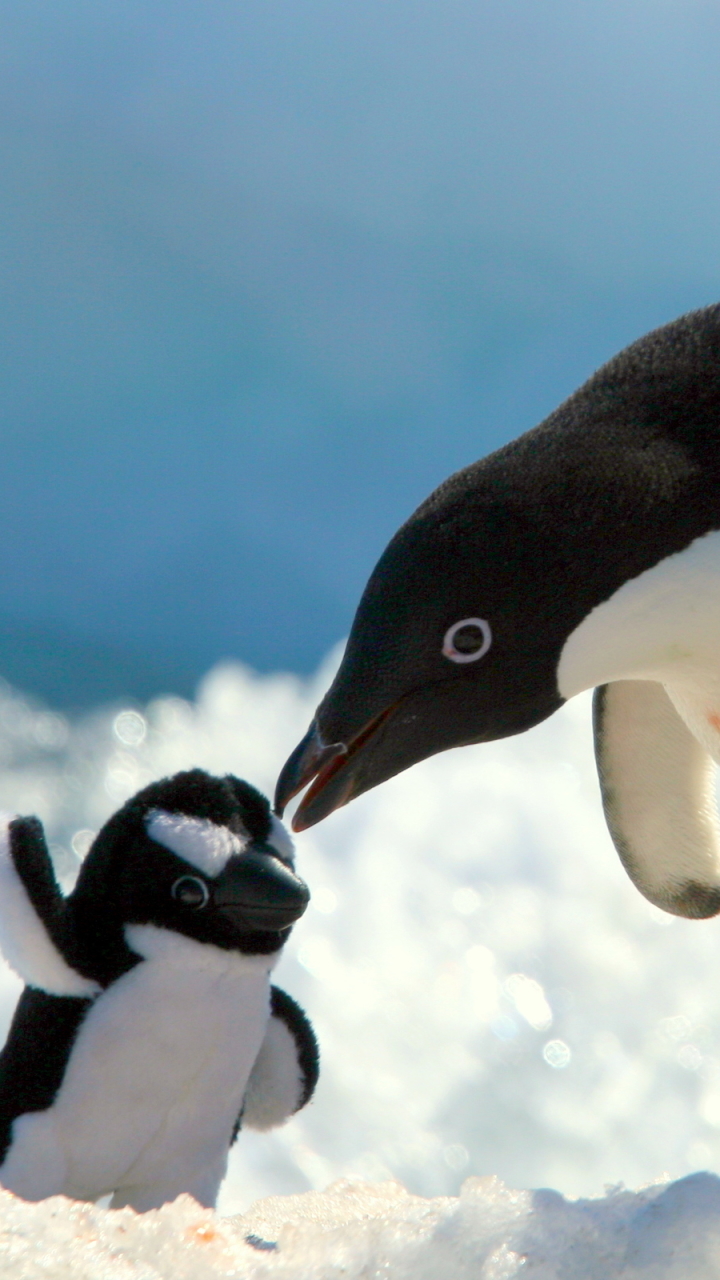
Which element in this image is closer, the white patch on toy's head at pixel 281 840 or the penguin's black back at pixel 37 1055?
the penguin's black back at pixel 37 1055

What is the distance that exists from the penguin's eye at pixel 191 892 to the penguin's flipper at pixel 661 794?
22.5 inches

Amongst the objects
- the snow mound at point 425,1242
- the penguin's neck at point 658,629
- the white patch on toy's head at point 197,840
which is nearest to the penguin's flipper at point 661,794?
the penguin's neck at point 658,629

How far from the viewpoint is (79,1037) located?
1200 millimetres

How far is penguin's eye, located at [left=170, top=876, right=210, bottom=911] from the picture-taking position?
4.09 ft

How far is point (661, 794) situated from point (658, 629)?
0.57m

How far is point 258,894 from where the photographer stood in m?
1.22

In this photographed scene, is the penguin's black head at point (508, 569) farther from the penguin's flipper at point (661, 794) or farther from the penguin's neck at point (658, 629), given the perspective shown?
the penguin's flipper at point (661, 794)

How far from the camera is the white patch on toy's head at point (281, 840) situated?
1.30m

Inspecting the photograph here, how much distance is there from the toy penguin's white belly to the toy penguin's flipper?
0.22 feet

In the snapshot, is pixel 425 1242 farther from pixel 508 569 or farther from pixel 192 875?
pixel 192 875

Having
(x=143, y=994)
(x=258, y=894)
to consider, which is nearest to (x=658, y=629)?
(x=258, y=894)

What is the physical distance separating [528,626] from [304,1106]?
0.76 meters

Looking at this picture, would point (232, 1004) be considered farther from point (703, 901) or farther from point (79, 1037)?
point (703, 901)

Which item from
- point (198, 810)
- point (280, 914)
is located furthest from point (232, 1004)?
point (198, 810)
